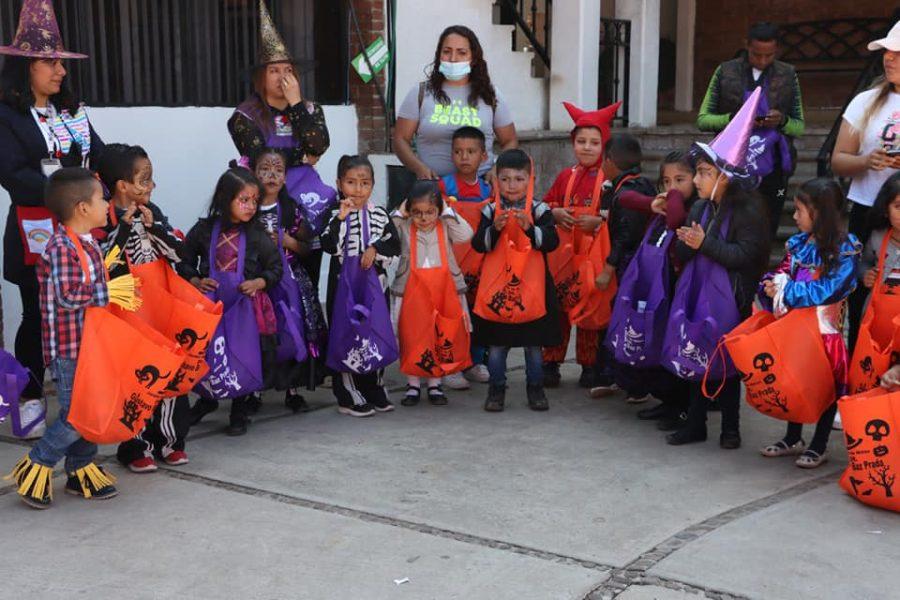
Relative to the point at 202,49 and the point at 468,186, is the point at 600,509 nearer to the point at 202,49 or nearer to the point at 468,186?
the point at 468,186

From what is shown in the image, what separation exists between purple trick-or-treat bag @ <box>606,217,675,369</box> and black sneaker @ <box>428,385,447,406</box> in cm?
101

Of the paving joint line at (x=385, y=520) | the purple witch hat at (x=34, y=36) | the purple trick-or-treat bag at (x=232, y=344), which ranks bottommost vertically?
the paving joint line at (x=385, y=520)

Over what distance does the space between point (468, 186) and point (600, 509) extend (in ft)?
7.83

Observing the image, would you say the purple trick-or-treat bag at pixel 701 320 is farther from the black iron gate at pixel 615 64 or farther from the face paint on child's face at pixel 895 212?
the black iron gate at pixel 615 64

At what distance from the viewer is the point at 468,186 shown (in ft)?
20.4

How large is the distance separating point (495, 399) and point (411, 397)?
0.47 m

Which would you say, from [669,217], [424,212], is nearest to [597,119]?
[669,217]

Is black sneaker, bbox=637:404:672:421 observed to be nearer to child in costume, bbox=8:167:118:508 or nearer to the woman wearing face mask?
the woman wearing face mask

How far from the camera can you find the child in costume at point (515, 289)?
5660mm

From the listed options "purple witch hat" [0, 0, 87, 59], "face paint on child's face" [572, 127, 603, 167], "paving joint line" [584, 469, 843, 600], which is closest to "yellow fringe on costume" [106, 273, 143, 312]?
"purple witch hat" [0, 0, 87, 59]

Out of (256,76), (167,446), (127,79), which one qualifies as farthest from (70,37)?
(167,446)

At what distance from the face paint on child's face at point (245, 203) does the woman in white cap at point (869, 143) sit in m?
2.81

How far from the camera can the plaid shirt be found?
14.0 feet

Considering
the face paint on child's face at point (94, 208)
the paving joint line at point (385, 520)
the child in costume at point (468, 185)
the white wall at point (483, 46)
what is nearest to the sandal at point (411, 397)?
the child in costume at point (468, 185)
